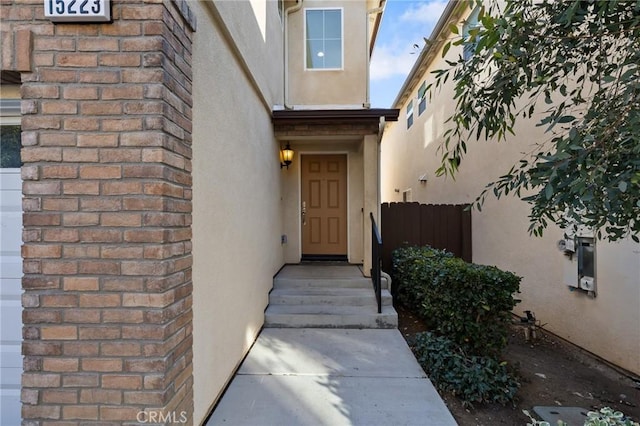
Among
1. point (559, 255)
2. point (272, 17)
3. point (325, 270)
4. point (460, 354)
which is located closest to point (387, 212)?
point (325, 270)

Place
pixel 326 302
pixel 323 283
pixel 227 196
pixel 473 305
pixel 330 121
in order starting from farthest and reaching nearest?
pixel 330 121
pixel 323 283
pixel 326 302
pixel 473 305
pixel 227 196

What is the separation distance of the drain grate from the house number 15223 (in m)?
4.15

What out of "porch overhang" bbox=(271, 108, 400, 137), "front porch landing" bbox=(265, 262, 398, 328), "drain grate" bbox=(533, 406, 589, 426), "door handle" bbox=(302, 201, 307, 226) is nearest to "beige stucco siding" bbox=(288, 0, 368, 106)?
"porch overhang" bbox=(271, 108, 400, 137)

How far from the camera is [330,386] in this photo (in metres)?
2.72

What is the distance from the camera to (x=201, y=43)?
219 cm

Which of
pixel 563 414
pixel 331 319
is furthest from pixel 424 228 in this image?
pixel 563 414

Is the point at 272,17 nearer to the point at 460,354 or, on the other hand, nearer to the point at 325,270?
the point at 325,270

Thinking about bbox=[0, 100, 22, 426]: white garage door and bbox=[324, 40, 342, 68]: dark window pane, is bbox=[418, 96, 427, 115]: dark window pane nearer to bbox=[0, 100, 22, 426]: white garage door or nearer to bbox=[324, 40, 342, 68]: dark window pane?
bbox=[324, 40, 342, 68]: dark window pane

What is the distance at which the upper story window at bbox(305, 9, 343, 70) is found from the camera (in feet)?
19.4

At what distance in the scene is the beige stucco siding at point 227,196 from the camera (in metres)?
2.14

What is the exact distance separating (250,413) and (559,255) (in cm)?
443

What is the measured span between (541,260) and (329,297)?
3.24 meters

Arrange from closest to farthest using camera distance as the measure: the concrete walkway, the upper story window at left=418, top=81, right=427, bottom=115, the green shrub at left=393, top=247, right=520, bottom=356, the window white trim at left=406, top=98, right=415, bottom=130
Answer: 1. the concrete walkway
2. the green shrub at left=393, top=247, right=520, bottom=356
3. the upper story window at left=418, top=81, right=427, bottom=115
4. the window white trim at left=406, top=98, right=415, bottom=130

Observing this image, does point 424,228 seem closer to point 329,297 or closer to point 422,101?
point 329,297
